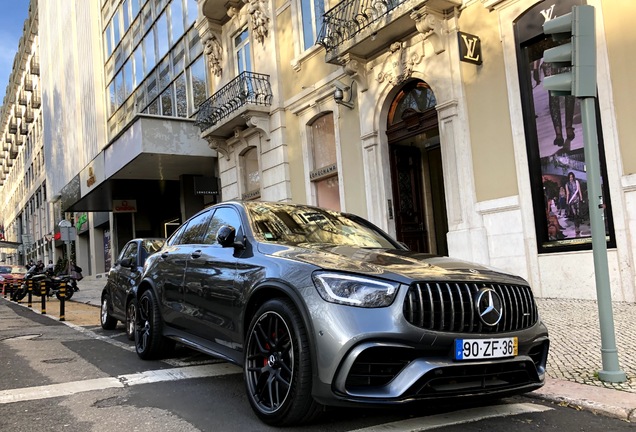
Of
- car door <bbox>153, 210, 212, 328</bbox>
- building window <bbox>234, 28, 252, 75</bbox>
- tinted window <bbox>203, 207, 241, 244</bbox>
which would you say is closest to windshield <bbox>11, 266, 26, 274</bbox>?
building window <bbox>234, 28, 252, 75</bbox>

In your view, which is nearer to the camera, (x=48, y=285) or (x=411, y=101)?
(x=411, y=101)

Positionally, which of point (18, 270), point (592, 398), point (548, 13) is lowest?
point (592, 398)

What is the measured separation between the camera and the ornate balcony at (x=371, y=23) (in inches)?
405

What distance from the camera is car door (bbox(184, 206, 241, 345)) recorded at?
14.0 ft

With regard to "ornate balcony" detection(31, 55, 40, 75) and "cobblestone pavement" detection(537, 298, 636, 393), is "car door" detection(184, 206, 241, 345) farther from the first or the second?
"ornate balcony" detection(31, 55, 40, 75)

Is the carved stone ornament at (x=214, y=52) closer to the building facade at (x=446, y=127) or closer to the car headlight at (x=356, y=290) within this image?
the building facade at (x=446, y=127)

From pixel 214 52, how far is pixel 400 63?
8.73 m

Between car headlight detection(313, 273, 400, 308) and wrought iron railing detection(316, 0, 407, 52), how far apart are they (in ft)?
28.6

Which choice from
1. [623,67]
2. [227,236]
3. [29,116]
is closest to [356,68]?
[623,67]

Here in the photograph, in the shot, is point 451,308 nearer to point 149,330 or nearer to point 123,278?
point 149,330

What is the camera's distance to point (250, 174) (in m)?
17.5

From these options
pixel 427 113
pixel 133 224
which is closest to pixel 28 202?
pixel 133 224

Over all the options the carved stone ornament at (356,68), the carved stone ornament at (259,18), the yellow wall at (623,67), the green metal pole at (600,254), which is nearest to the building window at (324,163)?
the carved stone ornament at (356,68)

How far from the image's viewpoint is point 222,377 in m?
5.12
